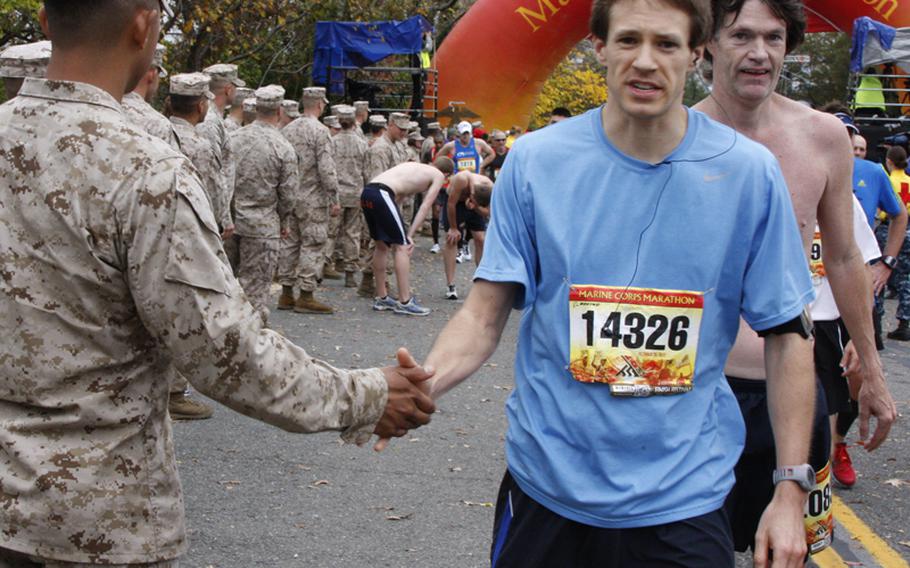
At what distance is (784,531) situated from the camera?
2781 mm

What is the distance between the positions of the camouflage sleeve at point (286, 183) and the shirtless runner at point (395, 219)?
152 cm

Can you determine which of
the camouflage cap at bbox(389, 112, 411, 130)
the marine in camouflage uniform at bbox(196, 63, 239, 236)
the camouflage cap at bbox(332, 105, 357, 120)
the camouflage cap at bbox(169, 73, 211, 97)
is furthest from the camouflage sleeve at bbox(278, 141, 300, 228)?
the camouflage cap at bbox(389, 112, 411, 130)

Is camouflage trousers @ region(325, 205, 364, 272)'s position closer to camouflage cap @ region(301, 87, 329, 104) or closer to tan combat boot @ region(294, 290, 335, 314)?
camouflage cap @ region(301, 87, 329, 104)

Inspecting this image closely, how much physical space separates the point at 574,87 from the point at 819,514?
159ft

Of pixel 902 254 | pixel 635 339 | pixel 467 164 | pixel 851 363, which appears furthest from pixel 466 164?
pixel 635 339

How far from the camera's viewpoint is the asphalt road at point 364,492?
5.34 meters

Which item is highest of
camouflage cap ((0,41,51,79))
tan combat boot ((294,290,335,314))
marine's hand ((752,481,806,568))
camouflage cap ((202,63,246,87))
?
camouflage cap ((0,41,51,79))

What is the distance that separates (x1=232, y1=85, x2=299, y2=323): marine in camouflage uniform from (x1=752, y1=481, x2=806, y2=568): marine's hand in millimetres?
8176

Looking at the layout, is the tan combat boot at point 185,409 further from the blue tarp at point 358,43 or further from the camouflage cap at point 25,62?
the blue tarp at point 358,43

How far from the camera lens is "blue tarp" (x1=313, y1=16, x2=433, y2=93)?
21453mm

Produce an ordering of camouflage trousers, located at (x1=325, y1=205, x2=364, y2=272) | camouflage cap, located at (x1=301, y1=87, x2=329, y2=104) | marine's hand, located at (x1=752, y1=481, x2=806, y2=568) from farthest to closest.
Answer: camouflage trousers, located at (x1=325, y1=205, x2=364, y2=272) → camouflage cap, located at (x1=301, y1=87, x2=329, y2=104) → marine's hand, located at (x1=752, y1=481, x2=806, y2=568)

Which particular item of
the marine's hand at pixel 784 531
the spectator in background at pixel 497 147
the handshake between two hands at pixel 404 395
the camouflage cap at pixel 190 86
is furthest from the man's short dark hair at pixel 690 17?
the spectator in background at pixel 497 147

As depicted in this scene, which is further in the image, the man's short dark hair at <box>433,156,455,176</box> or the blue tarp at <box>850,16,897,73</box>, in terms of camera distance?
the blue tarp at <box>850,16,897,73</box>

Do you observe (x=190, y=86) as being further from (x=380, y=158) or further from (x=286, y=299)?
(x=380, y=158)
